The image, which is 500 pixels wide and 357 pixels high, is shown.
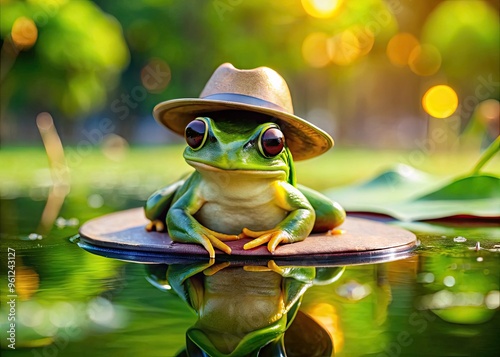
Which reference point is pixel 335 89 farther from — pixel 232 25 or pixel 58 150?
pixel 58 150

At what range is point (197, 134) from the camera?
3031 millimetres

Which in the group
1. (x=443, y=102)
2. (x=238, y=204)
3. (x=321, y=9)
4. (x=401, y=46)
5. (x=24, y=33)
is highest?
(x=321, y=9)

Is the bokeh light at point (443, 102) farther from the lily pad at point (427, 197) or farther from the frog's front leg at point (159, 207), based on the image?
the frog's front leg at point (159, 207)

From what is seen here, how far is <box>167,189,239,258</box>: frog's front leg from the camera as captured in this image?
9.98 feet

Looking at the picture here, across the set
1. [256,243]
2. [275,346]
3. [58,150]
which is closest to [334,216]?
[256,243]

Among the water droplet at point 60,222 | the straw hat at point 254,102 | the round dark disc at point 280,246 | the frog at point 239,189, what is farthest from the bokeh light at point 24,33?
the frog at point 239,189

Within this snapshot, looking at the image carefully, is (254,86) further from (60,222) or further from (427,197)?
(427,197)

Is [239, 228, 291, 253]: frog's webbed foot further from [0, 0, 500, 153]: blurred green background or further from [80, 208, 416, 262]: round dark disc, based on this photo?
[0, 0, 500, 153]: blurred green background

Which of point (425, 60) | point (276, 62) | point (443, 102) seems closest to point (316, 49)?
point (276, 62)

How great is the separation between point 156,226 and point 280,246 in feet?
2.36

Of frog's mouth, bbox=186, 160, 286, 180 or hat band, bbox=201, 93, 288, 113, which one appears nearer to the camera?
frog's mouth, bbox=186, 160, 286, 180

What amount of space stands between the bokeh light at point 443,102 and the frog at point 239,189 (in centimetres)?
1648

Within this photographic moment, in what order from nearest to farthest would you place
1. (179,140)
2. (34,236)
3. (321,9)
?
(34,236), (321,9), (179,140)

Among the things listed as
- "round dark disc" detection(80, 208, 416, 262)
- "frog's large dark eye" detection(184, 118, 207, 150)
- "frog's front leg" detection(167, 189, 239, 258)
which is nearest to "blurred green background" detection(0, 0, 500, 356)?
"round dark disc" detection(80, 208, 416, 262)
